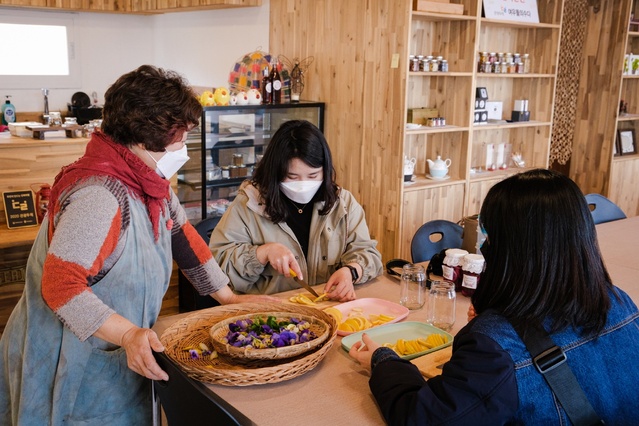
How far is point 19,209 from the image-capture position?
3.53 metres

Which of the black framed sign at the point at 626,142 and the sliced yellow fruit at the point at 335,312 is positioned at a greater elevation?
the black framed sign at the point at 626,142

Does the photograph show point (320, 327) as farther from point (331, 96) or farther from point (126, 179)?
point (331, 96)

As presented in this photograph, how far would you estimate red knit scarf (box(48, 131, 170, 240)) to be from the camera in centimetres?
156

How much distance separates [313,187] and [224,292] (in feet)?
1.81

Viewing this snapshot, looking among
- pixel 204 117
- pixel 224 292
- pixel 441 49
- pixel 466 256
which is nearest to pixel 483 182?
pixel 441 49

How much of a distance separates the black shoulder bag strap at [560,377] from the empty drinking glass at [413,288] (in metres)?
0.84

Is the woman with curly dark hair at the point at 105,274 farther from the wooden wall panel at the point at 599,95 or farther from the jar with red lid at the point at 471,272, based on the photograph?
the wooden wall panel at the point at 599,95

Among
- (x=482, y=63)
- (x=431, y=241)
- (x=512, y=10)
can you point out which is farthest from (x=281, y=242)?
(x=512, y=10)

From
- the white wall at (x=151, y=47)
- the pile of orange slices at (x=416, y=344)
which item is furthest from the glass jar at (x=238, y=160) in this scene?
the pile of orange slices at (x=416, y=344)

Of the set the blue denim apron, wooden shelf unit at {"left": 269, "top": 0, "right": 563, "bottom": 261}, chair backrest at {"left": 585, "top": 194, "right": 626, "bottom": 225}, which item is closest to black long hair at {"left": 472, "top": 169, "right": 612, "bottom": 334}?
Result: the blue denim apron

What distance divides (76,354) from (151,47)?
5873 mm

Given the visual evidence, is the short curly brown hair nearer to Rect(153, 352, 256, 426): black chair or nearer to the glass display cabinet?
Rect(153, 352, 256, 426): black chair

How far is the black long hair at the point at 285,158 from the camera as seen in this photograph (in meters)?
2.35

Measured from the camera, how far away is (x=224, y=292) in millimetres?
2051
